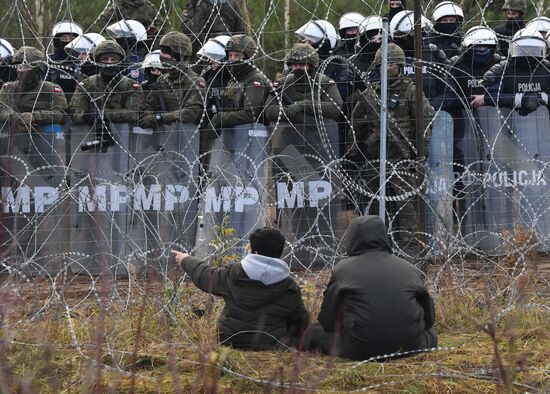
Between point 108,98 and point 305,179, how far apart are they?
179cm

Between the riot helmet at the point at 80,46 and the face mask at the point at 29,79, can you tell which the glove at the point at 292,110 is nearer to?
the face mask at the point at 29,79

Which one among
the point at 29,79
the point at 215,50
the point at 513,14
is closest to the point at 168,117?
the point at 215,50

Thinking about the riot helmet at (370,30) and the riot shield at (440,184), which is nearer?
the riot shield at (440,184)

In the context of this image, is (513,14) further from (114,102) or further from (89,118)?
(89,118)

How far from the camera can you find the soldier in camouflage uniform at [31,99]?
9.60m

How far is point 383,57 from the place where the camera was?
25.9 ft

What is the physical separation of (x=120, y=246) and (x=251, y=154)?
1272mm

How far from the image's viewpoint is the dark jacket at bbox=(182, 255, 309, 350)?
257 inches

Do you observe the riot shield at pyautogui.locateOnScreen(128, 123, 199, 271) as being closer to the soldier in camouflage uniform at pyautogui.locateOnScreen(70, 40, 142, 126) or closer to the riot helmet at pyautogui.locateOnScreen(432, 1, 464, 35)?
the soldier in camouflage uniform at pyautogui.locateOnScreen(70, 40, 142, 126)

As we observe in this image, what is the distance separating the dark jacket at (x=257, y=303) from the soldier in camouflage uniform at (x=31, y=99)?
11.1 feet

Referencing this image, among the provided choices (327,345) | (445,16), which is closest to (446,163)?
(445,16)

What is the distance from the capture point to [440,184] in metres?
9.16

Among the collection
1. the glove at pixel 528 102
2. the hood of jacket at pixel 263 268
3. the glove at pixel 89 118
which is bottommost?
the hood of jacket at pixel 263 268

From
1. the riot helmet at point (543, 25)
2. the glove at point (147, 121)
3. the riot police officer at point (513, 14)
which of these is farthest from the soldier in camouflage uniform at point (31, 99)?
the riot police officer at point (513, 14)
